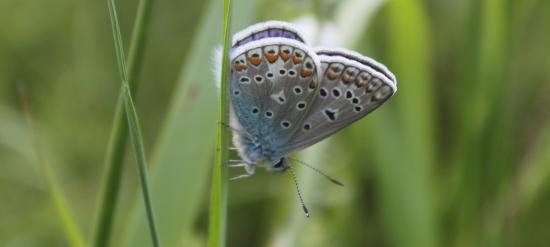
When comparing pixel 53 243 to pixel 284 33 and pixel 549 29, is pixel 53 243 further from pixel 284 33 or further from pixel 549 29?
pixel 549 29

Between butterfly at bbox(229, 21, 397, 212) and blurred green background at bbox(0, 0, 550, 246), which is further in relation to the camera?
blurred green background at bbox(0, 0, 550, 246)

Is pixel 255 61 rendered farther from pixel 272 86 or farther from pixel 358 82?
pixel 358 82

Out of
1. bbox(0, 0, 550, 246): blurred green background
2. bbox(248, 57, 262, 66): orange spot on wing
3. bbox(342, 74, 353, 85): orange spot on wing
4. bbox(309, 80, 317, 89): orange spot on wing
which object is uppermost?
bbox(248, 57, 262, 66): orange spot on wing

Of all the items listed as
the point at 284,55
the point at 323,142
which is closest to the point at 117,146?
the point at 284,55

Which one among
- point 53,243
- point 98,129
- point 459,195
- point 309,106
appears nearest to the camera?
point 309,106

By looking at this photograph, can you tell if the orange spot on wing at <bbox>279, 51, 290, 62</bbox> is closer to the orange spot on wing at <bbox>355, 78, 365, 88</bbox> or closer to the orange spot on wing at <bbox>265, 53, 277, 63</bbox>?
the orange spot on wing at <bbox>265, 53, 277, 63</bbox>

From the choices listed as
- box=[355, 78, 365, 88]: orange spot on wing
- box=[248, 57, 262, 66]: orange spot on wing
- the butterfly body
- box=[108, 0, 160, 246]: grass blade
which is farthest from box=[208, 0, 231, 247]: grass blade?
box=[355, 78, 365, 88]: orange spot on wing

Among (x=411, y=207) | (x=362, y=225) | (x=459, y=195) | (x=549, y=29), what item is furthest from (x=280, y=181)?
(x=549, y=29)
